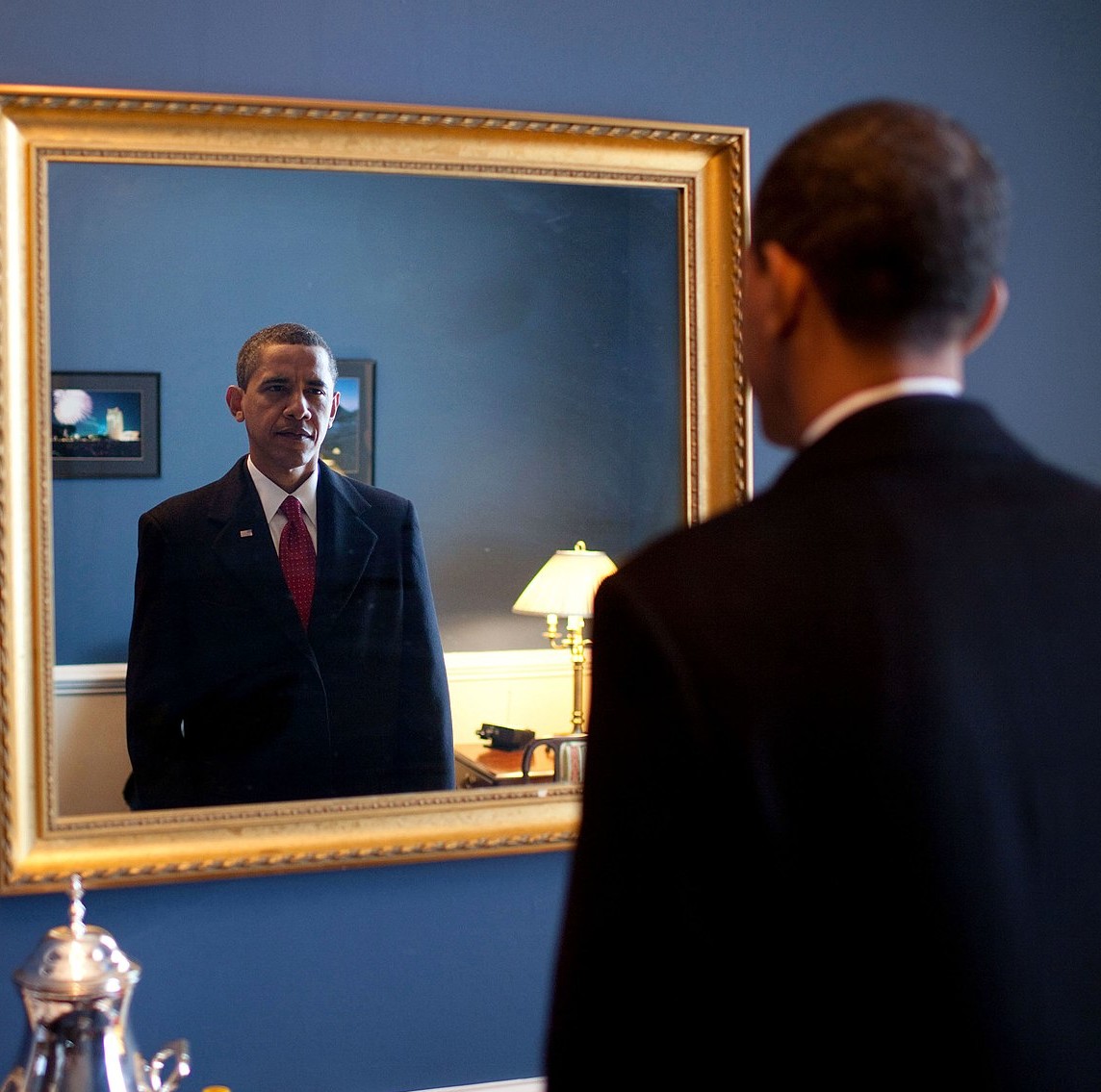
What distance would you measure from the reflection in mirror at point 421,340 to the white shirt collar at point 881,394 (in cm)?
146

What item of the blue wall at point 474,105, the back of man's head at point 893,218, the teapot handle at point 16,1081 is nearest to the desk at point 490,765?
the blue wall at point 474,105

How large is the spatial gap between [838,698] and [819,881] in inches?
4.9

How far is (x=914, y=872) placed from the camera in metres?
0.88

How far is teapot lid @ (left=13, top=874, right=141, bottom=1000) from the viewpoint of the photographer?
1664 mm

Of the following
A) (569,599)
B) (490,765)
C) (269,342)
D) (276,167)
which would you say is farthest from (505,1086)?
(276,167)

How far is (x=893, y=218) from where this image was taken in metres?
0.92

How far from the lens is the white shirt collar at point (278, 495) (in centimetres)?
229

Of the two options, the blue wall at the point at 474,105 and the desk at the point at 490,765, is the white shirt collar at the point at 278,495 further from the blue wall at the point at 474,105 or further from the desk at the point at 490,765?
the blue wall at the point at 474,105

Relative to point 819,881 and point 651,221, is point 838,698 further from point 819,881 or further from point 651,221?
point 651,221

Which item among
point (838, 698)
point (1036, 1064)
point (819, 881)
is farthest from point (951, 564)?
point (1036, 1064)

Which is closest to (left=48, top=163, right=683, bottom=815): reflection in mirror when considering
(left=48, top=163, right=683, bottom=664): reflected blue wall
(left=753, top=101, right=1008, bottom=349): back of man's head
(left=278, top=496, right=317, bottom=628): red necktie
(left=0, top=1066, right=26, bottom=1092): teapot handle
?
(left=48, top=163, right=683, bottom=664): reflected blue wall

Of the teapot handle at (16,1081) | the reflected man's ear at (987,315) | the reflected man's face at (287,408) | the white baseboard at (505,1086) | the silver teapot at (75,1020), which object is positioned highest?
the reflected man's face at (287,408)

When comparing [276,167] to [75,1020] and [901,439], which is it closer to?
[75,1020]

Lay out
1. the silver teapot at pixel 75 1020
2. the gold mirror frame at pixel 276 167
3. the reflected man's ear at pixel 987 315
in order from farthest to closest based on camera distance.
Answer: the gold mirror frame at pixel 276 167
the silver teapot at pixel 75 1020
the reflected man's ear at pixel 987 315
